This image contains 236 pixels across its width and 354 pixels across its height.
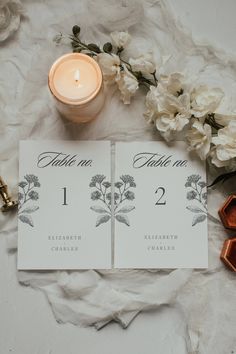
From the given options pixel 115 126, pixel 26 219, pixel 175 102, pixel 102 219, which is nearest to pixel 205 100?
pixel 175 102

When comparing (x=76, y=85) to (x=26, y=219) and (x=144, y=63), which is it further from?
(x=26, y=219)

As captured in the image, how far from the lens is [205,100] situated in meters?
0.84

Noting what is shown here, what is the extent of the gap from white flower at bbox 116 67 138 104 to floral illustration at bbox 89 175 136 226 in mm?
156

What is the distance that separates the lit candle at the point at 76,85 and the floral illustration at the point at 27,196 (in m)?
0.14

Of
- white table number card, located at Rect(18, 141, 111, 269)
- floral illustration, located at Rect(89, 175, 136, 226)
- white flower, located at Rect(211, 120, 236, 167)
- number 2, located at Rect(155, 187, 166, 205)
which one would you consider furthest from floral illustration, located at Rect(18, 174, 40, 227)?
white flower, located at Rect(211, 120, 236, 167)

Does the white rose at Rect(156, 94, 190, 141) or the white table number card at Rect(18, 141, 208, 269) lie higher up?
the white rose at Rect(156, 94, 190, 141)

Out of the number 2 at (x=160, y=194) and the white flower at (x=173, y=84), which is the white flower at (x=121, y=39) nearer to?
the white flower at (x=173, y=84)

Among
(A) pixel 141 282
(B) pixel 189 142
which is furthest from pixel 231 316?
(B) pixel 189 142

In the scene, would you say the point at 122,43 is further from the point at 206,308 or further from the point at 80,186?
the point at 206,308

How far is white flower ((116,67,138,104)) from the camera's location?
0.85m

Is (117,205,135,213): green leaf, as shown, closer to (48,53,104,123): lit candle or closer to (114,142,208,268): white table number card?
(114,142,208,268): white table number card

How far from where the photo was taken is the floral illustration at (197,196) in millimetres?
872

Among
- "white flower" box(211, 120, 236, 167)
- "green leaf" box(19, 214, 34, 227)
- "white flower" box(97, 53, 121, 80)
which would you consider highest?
"white flower" box(97, 53, 121, 80)

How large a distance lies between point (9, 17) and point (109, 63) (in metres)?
0.22
